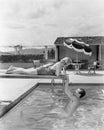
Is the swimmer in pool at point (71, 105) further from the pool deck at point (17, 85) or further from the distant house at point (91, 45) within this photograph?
the distant house at point (91, 45)

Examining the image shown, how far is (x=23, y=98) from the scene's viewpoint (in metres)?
4.41

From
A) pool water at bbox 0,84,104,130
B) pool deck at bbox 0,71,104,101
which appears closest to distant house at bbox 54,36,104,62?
pool deck at bbox 0,71,104,101

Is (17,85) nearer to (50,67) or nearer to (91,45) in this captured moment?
(50,67)

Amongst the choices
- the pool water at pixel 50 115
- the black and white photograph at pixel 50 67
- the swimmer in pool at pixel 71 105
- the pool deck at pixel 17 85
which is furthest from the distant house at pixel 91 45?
the swimmer in pool at pixel 71 105

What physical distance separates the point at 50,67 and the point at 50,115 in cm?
444

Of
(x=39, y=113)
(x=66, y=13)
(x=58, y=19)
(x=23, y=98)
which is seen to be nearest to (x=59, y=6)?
(x=66, y=13)

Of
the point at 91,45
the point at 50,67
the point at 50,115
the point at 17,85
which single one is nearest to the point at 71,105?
the point at 50,115

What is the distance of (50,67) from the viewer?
7953 millimetres

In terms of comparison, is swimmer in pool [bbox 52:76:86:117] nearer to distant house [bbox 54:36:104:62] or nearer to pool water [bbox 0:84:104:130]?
pool water [bbox 0:84:104:130]

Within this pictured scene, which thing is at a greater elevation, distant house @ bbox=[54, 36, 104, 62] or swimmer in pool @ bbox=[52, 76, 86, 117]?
distant house @ bbox=[54, 36, 104, 62]

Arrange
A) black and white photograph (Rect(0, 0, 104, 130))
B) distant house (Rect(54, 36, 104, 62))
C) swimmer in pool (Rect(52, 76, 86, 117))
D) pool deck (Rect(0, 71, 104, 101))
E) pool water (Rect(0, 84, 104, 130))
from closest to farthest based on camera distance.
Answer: pool water (Rect(0, 84, 104, 130)) < black and white photograph (Rect(0, 0, 104, 130)) < swimmer in pool (Rect(52, 76, 86, 117)) < pool deck (Rect(0, 71, 104, 101)) < distant house (Rect(54, 36, 104, 62))

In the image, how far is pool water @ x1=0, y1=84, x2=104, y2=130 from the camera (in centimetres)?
299

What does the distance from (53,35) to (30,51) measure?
1.18m

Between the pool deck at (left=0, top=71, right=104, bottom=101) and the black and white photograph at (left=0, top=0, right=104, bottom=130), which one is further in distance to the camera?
the pool deck at (left=0, top=71, right=104, bottom=101)
